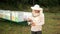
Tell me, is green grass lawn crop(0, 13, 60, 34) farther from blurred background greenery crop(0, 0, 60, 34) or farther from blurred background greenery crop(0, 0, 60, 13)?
blurred background greenery crop(0, 0, 60, 13)

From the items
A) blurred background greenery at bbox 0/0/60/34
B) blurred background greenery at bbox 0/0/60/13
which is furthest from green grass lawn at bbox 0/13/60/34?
blurred background greenery at bbox 0/0/60/13

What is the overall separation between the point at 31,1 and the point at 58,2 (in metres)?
1.22

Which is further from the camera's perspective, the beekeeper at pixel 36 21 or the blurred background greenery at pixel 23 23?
the blurred background greenery at pixel 23 23

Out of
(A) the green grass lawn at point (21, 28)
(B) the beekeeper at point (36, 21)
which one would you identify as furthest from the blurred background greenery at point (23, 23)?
(B) the beekeeper at point (36, 21)

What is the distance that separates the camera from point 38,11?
272 centimetres

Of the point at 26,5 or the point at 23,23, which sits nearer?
the point at 23,23

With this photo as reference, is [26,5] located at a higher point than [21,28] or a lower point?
higher

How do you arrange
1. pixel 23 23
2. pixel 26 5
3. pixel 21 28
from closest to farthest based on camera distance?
pixel 21 28 < pixel 23 23 < pixel 26 5

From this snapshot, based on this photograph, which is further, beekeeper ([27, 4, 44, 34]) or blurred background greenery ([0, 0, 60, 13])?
blurred background greenery ([0, 0, 60, 13])

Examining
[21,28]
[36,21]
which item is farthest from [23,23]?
[36,21]

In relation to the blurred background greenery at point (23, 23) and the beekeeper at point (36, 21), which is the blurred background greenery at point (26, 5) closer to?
the blurred background greenery at point (23, 23)

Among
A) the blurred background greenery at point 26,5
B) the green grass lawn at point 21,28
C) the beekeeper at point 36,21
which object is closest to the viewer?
the beekeeper at point 36,21

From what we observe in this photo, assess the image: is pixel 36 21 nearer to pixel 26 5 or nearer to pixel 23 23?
pixel 23 23

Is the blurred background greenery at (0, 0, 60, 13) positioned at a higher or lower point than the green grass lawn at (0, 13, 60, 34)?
higher
